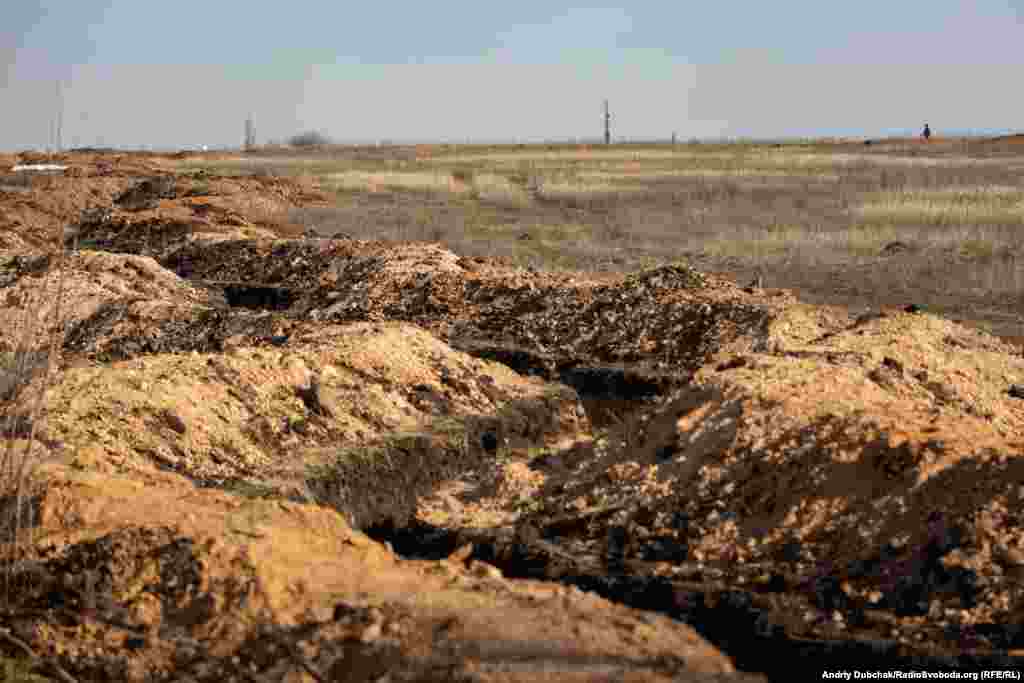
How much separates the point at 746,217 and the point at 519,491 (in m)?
19.1

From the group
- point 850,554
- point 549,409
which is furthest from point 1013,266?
point 850,554

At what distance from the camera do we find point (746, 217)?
27.7 meters

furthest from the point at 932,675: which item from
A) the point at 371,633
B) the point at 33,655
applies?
the point at 33,655

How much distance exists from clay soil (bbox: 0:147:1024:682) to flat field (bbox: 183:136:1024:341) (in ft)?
14.5

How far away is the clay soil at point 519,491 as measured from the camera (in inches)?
232

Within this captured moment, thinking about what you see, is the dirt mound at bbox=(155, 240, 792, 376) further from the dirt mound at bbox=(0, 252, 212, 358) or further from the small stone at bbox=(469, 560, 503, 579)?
the small stone at bbox=(469, 560, 503, 579)

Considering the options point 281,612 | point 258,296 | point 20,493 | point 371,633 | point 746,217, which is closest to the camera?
point 371,633

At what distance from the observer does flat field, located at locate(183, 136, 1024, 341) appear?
19.0 meters

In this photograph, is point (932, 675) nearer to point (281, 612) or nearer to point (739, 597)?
point (739, 597)

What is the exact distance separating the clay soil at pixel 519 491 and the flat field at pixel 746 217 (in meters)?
4.42

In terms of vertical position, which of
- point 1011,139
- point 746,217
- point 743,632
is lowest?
point 743,632

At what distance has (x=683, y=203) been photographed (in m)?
31.4

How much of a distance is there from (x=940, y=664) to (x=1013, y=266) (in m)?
13.8

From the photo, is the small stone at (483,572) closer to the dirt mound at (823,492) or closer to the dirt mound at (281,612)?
the dirt mound at (281,612)
